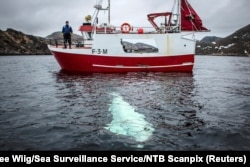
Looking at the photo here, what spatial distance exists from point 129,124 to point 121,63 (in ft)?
56.5

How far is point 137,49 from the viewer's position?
27828 millimetres

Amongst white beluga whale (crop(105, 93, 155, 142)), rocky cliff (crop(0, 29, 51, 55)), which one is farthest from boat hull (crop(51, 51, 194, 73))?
rocky cliff (crop(0, 29, 51, 55))

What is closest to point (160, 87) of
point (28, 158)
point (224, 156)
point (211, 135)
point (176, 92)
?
point (176, 92)

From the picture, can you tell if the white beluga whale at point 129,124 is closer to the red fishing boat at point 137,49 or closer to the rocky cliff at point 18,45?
the red fishing boat at point 137,49

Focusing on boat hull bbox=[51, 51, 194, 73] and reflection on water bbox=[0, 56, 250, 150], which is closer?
reflection on water bbox=[0, 56, 250, 150]

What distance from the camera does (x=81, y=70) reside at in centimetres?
2678

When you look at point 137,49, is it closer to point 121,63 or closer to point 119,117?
point 121,63

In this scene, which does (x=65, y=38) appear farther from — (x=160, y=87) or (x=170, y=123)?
(x=170, y=123)

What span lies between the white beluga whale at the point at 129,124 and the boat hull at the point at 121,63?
1387cm

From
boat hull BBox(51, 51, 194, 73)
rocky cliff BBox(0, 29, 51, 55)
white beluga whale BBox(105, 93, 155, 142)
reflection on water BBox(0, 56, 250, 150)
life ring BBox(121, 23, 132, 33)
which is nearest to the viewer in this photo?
reflection on water BBox(0, 56, 250, 150)

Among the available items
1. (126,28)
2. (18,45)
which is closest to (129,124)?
(126,28)

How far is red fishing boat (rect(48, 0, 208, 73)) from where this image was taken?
2612 centimetres

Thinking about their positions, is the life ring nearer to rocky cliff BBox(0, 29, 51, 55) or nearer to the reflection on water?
the reflection on water

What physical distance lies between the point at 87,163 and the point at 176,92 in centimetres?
1103
